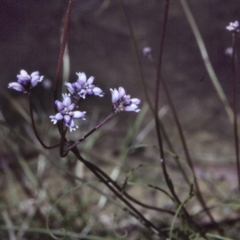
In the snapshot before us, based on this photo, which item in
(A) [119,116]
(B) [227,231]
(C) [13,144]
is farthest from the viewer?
(A) [119,116]

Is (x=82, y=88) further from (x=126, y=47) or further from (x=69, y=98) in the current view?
(x=126, y=47)

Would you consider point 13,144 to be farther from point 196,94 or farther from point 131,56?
point 196,94

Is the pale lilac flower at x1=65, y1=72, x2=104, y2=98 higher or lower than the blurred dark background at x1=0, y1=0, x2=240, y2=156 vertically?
lower

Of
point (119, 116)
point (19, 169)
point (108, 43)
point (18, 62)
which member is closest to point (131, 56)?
point (108, 43)

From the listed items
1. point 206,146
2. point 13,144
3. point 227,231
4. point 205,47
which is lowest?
point 227,231

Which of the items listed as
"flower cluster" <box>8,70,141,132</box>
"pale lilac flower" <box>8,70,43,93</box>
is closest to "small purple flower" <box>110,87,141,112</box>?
"flower cluster" <box>8,70,141,132</box>

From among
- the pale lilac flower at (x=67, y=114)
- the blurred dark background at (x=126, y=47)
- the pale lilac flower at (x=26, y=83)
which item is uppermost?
the blurred dark background at (x=126, y=47)

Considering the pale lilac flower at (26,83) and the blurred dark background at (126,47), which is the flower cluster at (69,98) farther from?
the blurred dark background at (126,47)

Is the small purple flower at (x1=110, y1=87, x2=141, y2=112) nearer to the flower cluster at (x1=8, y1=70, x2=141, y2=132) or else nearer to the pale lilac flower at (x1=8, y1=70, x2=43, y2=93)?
the flower cluster at (x1=8, y1=70, x2=141, y2=132)

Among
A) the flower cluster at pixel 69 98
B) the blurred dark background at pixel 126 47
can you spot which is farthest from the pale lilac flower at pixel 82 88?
the blurred dark background at pixel 126 47

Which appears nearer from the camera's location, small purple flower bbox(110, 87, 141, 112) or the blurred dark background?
small purple flower bbox(110, 87, 141, 112)

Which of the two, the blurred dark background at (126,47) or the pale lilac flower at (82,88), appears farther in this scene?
the blurred dark background at (126,47)
